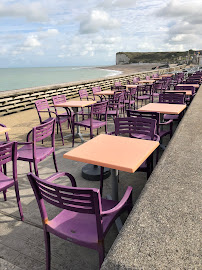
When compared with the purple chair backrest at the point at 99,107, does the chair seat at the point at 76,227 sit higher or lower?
lower

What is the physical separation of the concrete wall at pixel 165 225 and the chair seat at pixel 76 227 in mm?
332

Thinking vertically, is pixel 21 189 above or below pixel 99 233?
below

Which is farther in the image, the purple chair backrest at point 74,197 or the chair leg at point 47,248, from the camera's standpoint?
the chair leg at point 47,248

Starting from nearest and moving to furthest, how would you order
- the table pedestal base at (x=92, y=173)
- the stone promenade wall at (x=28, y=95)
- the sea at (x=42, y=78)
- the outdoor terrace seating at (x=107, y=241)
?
the outdoor terrace seating at (x=107, y=241)
the table pedestal base at (x=92, y=173)
the stone promenade wall at (x=28, y=95)
the sea at (x=42, y=78)

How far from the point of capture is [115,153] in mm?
2066

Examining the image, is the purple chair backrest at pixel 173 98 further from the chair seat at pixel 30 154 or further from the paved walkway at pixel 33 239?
the chair seat at pixel 30 154

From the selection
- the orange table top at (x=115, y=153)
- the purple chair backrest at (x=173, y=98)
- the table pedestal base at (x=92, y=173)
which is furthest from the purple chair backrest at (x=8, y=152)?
the purple chair backrest at (x=173, y=98)

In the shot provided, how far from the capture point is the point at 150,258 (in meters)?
1.07

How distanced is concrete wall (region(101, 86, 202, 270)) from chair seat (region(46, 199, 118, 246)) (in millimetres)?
332

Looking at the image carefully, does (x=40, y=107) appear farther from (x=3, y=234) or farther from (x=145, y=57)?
(x=145, y=57)

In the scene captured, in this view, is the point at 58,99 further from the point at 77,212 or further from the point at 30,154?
the point at 77,212

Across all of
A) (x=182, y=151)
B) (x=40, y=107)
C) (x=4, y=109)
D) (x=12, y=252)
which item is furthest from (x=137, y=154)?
(x=4, y=109)

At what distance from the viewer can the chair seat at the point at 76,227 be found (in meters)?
1.55

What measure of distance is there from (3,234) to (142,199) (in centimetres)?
152
